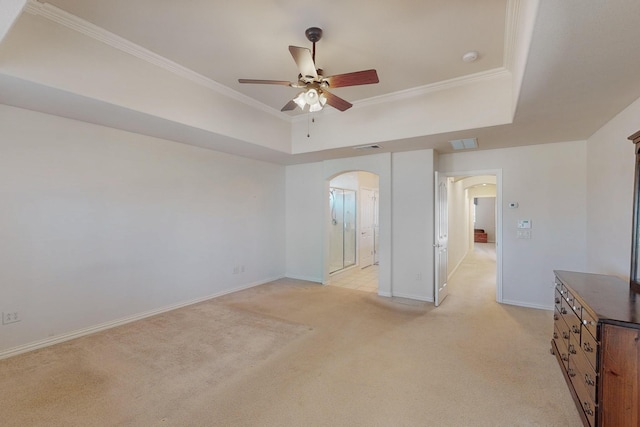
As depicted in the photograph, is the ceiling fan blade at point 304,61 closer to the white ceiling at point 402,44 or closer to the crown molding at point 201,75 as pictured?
the white ceiling at point 402,44

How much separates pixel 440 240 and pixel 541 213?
1.50 m

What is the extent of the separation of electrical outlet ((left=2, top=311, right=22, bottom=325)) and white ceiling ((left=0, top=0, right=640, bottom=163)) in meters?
2.12

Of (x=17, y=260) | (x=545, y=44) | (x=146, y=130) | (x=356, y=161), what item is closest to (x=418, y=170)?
(x=356, y=161)

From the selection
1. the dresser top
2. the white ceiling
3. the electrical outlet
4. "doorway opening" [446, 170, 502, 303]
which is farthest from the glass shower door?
the electrical outlet

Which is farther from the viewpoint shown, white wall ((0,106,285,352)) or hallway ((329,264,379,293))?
hallway ((329,264,379,293))

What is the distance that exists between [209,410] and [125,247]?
2.62 metres

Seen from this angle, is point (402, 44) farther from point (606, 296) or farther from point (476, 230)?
point (476, 230)

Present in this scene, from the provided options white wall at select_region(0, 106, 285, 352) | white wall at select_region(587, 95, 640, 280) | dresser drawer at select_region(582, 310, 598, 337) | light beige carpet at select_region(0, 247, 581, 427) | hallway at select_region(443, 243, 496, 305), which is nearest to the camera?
dresser drawer at select_region(582, 310, 598, 337)

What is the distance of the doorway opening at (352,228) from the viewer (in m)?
6.77

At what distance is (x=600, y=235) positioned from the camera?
3455 mm

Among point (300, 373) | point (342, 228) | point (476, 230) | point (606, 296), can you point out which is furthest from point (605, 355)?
point (476, 230)

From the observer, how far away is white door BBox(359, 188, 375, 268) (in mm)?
7531

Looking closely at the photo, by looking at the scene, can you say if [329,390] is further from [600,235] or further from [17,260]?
[600,235]

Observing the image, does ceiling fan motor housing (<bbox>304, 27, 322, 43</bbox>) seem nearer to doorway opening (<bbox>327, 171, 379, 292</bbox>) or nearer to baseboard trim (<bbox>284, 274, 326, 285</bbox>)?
doorway opening (<bbox>327, 171, 379, 292</bbox>)
